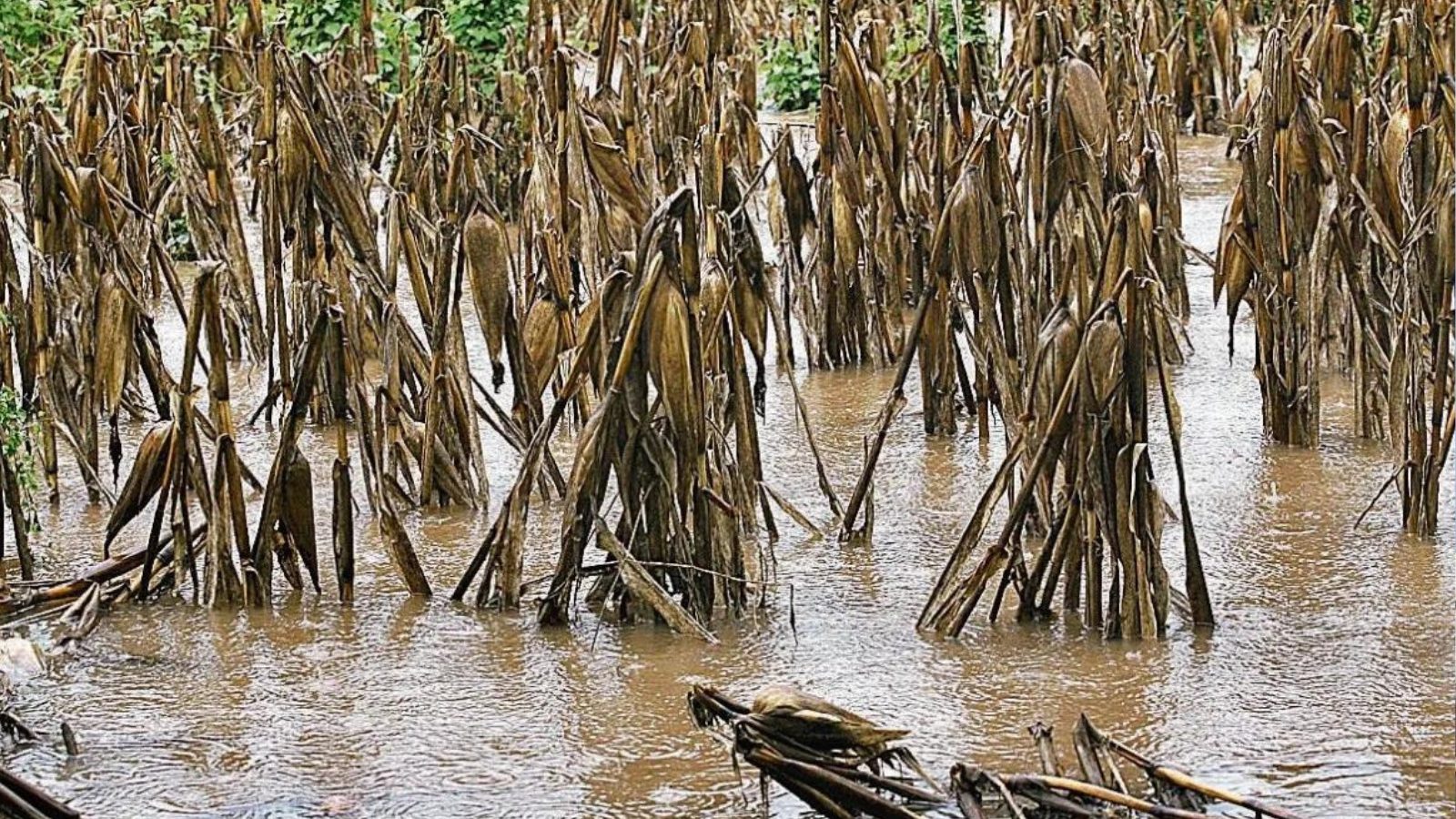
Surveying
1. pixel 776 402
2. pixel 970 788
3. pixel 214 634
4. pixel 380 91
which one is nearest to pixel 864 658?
pixel 970 788

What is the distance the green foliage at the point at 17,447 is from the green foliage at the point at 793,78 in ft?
17.4

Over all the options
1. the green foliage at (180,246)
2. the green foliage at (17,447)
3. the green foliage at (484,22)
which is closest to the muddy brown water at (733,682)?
the green foliage at (17,447)

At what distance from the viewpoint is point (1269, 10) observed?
28.2 ft

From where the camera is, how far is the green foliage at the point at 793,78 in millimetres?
9000

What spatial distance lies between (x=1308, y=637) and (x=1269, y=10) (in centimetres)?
575

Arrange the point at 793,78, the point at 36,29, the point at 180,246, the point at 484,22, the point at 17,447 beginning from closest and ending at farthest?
the point at 17,447 < the point at 180,246 < the point at 484,22 < the point at 36,29 < the point at 793,78

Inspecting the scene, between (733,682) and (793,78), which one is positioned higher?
(793,78)

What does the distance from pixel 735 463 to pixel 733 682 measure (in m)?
0.54

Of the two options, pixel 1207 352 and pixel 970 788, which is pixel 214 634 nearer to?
pixel 970 788

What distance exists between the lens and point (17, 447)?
384 cm

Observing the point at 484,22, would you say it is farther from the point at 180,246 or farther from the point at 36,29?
the point at 180,246

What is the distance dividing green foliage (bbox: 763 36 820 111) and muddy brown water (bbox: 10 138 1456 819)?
5.06m

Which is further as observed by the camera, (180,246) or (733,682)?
(180,246)

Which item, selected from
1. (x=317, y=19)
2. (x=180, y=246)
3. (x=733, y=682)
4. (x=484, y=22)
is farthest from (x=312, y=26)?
(x=733, y=682)
